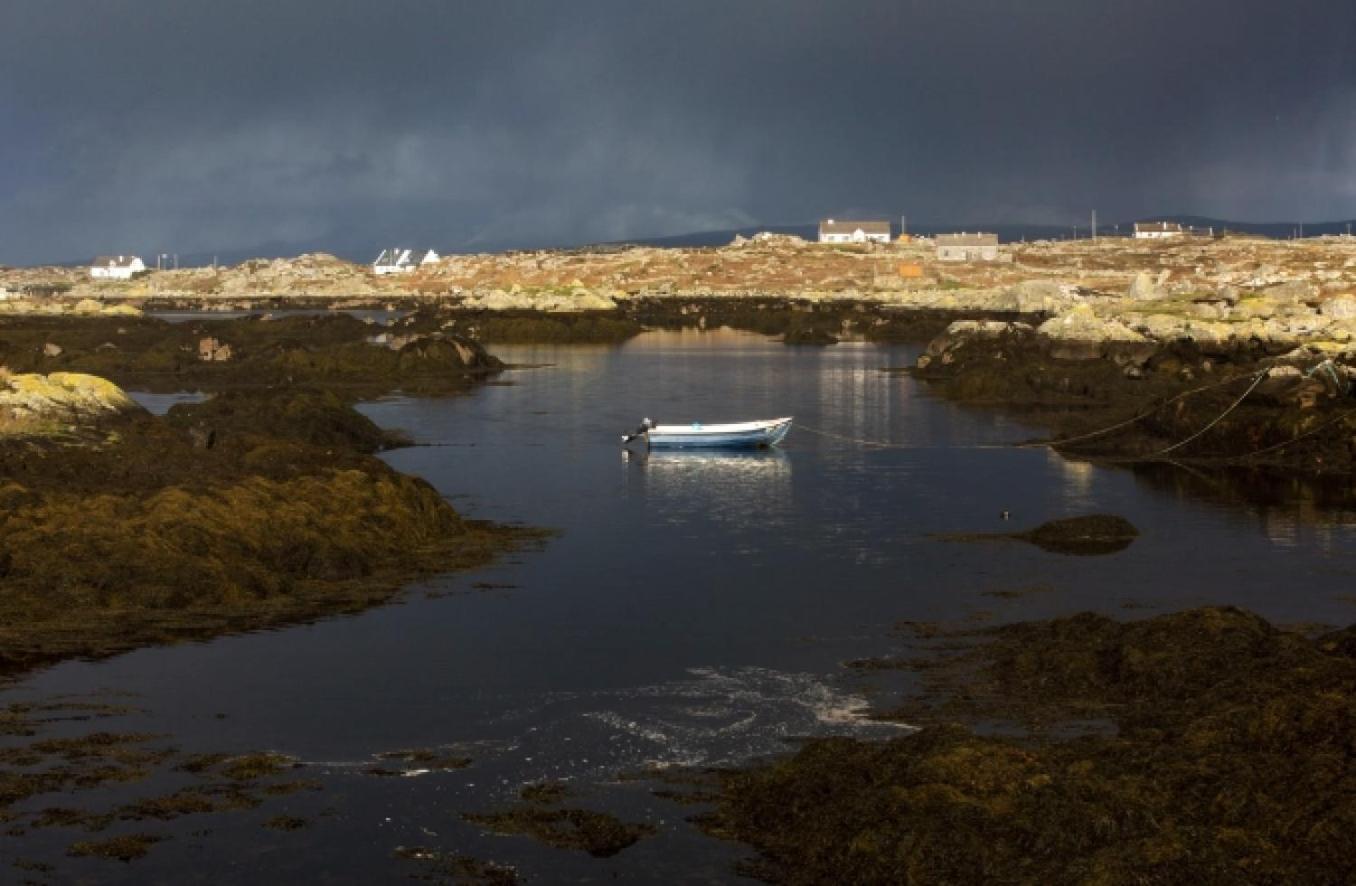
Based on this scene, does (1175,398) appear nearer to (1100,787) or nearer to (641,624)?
(641,624)

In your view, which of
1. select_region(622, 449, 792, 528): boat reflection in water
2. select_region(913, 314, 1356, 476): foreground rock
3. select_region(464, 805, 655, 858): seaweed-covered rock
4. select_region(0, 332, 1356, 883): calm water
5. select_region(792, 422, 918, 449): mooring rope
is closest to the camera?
select_region(464, 805, 655, 858): seaweed-covered rock

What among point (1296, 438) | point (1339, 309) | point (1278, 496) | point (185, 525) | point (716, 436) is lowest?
point (1278, 496)

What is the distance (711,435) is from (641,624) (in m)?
23.9

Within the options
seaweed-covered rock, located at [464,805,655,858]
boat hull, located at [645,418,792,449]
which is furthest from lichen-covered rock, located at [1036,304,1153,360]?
seaweed-covered rock, located at [464,805,655,858]

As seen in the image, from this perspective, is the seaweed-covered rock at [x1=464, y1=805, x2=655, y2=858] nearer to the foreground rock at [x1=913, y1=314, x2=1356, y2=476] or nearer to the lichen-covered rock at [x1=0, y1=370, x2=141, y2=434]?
the lichen-covered rock at [x1=0, y1=370, x2=141, y2=434]

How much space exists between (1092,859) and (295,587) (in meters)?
16.2

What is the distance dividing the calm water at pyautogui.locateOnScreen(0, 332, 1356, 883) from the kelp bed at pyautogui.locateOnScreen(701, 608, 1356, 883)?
1110mm

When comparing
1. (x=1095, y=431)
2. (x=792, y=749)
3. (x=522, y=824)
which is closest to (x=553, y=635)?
(x=792, y=749)

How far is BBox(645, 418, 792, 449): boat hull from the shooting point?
158 ft

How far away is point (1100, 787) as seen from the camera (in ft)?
47.7

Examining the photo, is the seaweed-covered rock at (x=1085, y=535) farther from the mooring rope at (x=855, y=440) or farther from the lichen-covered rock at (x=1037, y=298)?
the lichen-covered rock at (x=1037, y=298)

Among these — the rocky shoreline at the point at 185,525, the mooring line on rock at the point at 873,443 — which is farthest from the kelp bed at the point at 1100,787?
the mooring line on rock at the point at 873,443

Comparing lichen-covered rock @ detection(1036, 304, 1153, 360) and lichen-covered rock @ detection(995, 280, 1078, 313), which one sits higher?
lichen-covered rock @ detection(995, 280, 1078, 313)

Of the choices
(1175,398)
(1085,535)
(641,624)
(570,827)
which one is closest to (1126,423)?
(1175,398)
